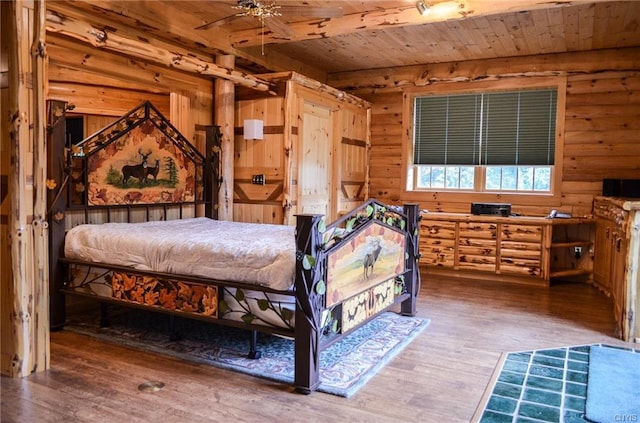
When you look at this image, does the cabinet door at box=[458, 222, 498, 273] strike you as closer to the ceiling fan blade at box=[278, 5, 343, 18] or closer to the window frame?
the window frame

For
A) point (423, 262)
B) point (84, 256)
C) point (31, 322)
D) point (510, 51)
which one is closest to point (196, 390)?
point (31, 322)

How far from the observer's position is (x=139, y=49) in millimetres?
4133

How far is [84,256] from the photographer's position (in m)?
3.79

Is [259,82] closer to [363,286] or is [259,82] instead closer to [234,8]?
[234,8]

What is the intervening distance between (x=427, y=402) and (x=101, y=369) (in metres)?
2.03

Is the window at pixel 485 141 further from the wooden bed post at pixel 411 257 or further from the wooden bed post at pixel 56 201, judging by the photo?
the wooden bed post at pixel 56 201

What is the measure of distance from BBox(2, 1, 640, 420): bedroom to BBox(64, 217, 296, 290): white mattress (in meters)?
1.48

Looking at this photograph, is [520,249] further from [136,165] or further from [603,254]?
[136,165]

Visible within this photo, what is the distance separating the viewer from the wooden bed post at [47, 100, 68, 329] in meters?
3.71

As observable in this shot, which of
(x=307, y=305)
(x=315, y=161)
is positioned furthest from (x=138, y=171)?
(x=307, y=305)

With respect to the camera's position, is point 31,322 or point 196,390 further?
point 31,322

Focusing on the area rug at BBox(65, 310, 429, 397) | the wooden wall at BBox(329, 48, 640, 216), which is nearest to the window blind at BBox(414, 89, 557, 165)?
the wooden wall at BBox(329, 48, 640, 216)

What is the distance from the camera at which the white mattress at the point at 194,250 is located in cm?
302

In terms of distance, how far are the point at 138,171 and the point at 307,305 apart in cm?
262
